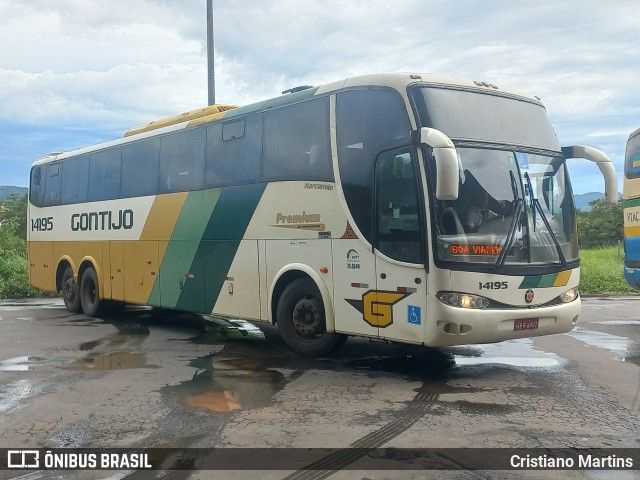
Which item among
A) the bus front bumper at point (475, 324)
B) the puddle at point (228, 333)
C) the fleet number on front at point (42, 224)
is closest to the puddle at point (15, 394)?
the puddle at point (228, 333)

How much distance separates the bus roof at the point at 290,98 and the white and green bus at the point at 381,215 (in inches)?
1.2

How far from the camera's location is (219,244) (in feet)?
34.1

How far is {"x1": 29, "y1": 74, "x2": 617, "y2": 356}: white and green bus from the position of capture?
7.22 m

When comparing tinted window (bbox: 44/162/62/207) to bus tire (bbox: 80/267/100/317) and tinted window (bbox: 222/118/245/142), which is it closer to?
bus tire (bbox: 80/267/100/317)

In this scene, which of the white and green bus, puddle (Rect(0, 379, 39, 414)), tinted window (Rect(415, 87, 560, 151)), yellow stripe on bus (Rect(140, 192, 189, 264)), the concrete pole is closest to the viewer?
puddle (Rect(0, 379, 39, 414))

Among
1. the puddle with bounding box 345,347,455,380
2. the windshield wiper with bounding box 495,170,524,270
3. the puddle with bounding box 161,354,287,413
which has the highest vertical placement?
the windshield wiper with bounding box 495,170,524,270

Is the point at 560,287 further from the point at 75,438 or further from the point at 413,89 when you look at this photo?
the point at 75,438

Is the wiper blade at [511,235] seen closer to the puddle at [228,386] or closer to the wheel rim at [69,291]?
the puddle at [228,386]

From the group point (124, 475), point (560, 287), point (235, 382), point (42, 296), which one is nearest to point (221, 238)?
point (235, 382)

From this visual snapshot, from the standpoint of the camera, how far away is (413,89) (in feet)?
25.0

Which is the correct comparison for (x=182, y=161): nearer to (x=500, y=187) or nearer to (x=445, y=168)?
(x=500, y=187)

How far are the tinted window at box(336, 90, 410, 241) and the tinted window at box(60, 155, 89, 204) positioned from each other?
7.90 metres

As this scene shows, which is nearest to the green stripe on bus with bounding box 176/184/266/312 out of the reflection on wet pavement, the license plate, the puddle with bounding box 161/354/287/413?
the puddle with bounding box 161/354/287/413

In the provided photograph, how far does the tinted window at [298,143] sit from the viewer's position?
864 cm
